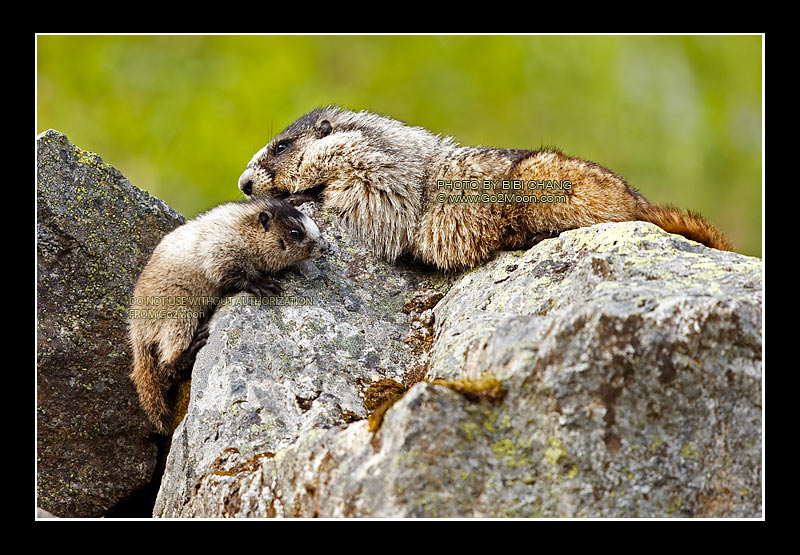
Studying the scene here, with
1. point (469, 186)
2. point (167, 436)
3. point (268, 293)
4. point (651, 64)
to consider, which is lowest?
point (167, 436)

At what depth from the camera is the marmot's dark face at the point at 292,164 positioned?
899cm

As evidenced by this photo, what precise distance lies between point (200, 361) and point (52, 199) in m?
3.00

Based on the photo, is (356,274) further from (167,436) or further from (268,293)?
(167,436)

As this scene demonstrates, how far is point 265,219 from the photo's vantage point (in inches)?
314

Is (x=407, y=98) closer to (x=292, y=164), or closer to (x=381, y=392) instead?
(x=292, y=164)

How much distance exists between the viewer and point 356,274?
8.08 meters

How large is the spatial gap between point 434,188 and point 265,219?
1992mm

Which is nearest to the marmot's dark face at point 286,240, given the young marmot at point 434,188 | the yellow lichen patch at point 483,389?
the young marmot at point 434,188

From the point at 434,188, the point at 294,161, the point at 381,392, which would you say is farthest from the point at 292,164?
the point at 381,392

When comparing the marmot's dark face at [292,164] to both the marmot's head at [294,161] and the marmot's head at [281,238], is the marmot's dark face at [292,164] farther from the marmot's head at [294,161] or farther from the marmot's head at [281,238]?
the marmot's head at [281,238]

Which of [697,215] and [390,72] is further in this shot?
[390,72]

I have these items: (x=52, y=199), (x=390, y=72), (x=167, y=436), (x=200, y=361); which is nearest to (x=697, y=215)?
(x=200, y=361)

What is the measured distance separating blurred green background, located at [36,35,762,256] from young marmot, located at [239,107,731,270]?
3.41m

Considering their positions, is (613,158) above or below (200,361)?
above
